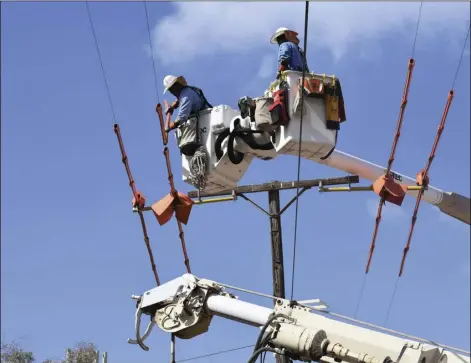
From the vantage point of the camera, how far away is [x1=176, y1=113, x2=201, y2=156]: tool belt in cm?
1077

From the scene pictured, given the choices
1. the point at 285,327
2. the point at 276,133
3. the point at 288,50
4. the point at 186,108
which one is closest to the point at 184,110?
the point at 186,108

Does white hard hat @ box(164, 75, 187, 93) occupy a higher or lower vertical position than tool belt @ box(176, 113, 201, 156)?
higher

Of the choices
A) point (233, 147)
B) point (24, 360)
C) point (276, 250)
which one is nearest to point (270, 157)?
point (233, 147)

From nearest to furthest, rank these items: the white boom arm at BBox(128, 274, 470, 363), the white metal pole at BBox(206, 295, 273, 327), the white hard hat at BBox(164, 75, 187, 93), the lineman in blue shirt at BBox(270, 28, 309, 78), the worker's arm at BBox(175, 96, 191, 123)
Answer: the white boom arm at BBox(128, 274, 470, 363) → the white metal pole at BBox(206, 295, 273, 327) → the lineman in blue shirt at BBox(270, 28, 309, 78) → the worker's arm at BBox(175, 96, 191, 123) → the white hard hat at BBox(164, 75, 187, 93)

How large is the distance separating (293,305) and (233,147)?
112 inches

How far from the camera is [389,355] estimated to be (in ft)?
24.5

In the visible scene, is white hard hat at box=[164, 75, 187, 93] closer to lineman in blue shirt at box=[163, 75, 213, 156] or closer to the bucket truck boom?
lineman in blue shirt at box=[163, 75, 213, 156]

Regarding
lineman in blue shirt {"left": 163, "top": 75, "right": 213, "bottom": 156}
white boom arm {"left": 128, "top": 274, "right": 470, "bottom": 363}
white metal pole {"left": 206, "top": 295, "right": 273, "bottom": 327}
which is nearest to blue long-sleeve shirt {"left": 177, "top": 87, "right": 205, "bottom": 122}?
lineman in blue shirt {"left": 163, "top": 75, "right": 213, "bottom": 156}

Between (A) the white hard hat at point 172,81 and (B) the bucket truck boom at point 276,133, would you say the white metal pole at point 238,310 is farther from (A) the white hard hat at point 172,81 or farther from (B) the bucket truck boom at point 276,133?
(A) the white hard hat at point 172,81

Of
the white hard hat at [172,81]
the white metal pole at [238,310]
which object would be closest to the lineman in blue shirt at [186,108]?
the white hard hat at [172,81]

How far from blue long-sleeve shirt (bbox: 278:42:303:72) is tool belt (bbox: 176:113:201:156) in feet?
4.94

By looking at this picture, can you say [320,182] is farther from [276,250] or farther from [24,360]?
[24,360]

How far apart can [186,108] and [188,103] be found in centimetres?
9

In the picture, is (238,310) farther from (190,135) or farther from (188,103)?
(188,103)
